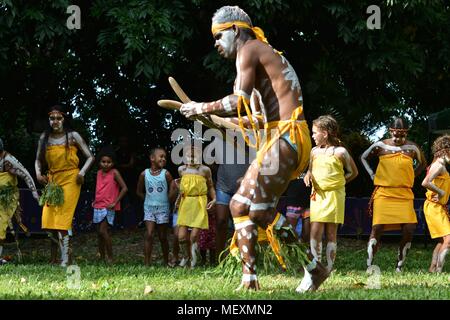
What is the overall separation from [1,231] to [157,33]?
3.26m

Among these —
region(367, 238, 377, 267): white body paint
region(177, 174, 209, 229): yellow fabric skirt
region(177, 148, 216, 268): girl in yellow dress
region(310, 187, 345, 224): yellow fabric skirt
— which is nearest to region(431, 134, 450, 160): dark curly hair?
region(367, 238, 377, 267): white body paint

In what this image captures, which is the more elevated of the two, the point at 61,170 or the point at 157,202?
the point at 61,170

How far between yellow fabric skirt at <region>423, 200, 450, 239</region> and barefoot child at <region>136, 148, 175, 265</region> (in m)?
3.31

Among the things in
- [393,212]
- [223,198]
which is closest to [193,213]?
[223,198]

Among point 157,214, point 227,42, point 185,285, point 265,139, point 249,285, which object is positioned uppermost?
point 227,42

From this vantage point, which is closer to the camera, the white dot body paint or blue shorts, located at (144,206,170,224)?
the white dot body paint

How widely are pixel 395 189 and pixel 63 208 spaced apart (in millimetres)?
4049

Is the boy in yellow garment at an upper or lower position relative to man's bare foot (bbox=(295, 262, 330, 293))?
upper

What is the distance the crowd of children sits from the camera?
31.0ft

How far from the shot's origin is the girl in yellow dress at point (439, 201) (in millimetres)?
10062

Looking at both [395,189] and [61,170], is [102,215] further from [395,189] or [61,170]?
[395,189]

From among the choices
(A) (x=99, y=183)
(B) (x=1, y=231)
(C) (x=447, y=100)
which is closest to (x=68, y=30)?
(A) (x=99, y=183)

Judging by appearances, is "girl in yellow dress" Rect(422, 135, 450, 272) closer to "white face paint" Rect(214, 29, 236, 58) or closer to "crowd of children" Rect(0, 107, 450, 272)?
"crowd of children" Rect(0, 107, 450, 272)

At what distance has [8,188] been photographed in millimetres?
10719
